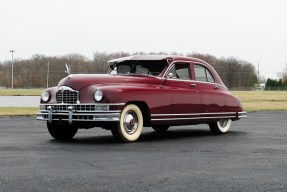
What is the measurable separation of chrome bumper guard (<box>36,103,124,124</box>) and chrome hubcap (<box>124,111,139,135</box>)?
37cm

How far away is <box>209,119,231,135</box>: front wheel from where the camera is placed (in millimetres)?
12773

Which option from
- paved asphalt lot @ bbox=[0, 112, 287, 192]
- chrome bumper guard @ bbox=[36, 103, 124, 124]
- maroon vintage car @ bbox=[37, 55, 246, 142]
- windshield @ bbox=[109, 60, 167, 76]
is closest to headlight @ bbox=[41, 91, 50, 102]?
maroon vintage car @ bbox=[37, 55, 246, 142]

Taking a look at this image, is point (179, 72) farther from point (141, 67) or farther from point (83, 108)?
point (83, 108)

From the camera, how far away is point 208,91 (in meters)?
12.2

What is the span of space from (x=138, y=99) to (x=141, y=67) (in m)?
1.34

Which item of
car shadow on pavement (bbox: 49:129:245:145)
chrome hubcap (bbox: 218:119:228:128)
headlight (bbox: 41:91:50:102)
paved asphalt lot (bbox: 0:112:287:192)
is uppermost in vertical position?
headlight (bbox: 41:91:50:102)

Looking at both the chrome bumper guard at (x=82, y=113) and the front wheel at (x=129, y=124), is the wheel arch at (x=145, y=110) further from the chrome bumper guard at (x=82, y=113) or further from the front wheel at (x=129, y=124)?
the chrome bumper guard at (x=82, y=113)

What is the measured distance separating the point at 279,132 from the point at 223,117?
1689 mm

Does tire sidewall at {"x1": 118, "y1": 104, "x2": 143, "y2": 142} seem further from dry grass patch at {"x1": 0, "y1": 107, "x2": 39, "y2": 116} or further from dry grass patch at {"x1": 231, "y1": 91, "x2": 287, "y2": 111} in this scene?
dry grass patch at {"x1": 231, "y1": 91, "x2": 287, "y2": 111}

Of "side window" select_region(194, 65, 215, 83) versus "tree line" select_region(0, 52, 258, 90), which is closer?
"side window" select_region(194, 65, 215, 83)

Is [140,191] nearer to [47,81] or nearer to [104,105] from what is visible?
[104,105]

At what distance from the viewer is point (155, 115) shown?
1074 centimetres

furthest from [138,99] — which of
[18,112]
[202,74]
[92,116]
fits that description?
[18,112]

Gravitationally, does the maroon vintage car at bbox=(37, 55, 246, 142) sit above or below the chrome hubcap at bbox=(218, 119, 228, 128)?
above
